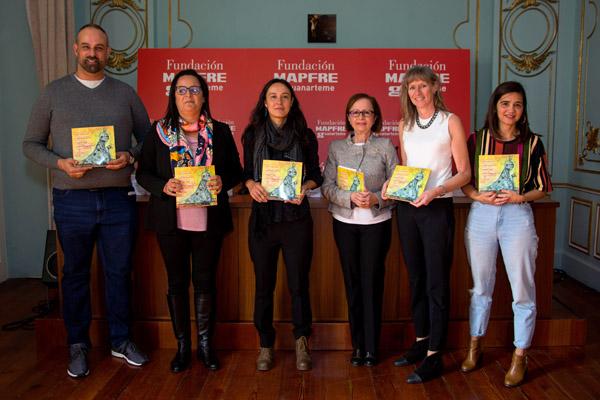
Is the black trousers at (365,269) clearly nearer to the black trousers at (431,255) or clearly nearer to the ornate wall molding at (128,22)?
the black trousers at (431,255)

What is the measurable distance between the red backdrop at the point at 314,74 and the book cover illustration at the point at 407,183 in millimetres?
2248

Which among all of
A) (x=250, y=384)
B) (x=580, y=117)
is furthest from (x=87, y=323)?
(x=580, y=117)

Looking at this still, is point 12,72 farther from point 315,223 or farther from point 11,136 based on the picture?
point 315,223

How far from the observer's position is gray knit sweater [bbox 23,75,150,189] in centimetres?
262

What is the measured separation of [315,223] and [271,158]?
1.95 feet

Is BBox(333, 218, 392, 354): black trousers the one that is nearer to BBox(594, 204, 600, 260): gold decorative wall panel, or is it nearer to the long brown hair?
the long brown hair

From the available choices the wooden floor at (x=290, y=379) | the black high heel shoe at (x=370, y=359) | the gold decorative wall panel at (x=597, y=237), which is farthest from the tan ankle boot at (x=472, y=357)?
the gold decorative wall panel at (x=597, y=237)

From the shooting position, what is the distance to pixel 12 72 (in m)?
4.53

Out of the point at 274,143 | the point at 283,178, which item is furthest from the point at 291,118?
the point at 283,178

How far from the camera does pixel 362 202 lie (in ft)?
8.28

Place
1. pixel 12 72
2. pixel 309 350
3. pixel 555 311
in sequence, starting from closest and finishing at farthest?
pixel 309 350
pixel 555 311
pixel 12 72

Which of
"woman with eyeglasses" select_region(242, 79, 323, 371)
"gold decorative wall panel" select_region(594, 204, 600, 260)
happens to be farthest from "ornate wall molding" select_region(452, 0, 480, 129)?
"woman with eyeglasses" select_region(242, 79, 323, 371)

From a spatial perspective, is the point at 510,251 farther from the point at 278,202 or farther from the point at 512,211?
the point at 278,202

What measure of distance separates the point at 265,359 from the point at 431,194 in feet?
3.97
